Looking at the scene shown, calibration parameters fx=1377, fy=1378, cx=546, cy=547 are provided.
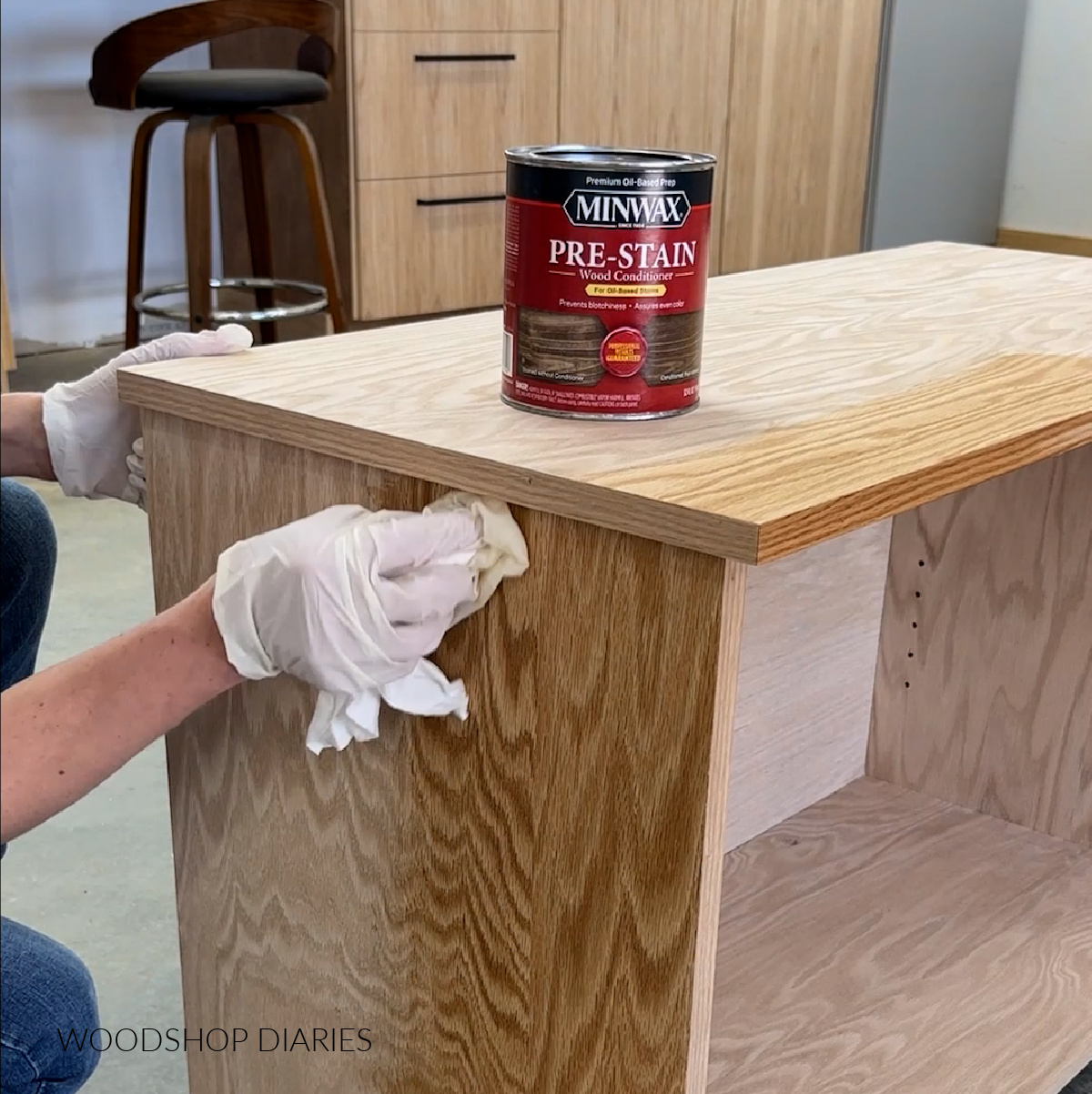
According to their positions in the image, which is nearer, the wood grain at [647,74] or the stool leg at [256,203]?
the stool leg at [256,203]

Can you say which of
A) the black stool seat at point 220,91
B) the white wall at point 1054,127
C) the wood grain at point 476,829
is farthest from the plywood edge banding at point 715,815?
the white wall at point 1054,127

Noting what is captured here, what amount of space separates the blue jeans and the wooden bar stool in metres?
1.57

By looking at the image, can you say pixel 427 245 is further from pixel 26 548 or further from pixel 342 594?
pixel 342 594

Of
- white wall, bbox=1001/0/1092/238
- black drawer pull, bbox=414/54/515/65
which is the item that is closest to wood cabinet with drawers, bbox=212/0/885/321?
black drawer pull, bbox=414/54/515/65

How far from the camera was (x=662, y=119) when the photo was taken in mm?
3355

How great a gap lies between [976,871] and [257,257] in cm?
197

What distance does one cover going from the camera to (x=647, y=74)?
328 centimetres

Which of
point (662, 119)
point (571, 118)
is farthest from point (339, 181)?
point (662, 119)

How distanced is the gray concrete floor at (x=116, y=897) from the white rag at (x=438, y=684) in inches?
24.5

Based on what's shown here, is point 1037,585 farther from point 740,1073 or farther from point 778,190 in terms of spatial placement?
point 778,190

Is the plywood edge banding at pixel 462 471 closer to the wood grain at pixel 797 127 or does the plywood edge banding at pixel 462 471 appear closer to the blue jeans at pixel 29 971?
the blue jeans at pixel 29 971

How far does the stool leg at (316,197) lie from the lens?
2457 millimetres

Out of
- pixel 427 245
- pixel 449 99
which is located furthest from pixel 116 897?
pixel 449 99

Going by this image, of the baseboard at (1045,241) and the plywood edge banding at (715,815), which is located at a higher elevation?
the plywood edge banding at (715,815)
